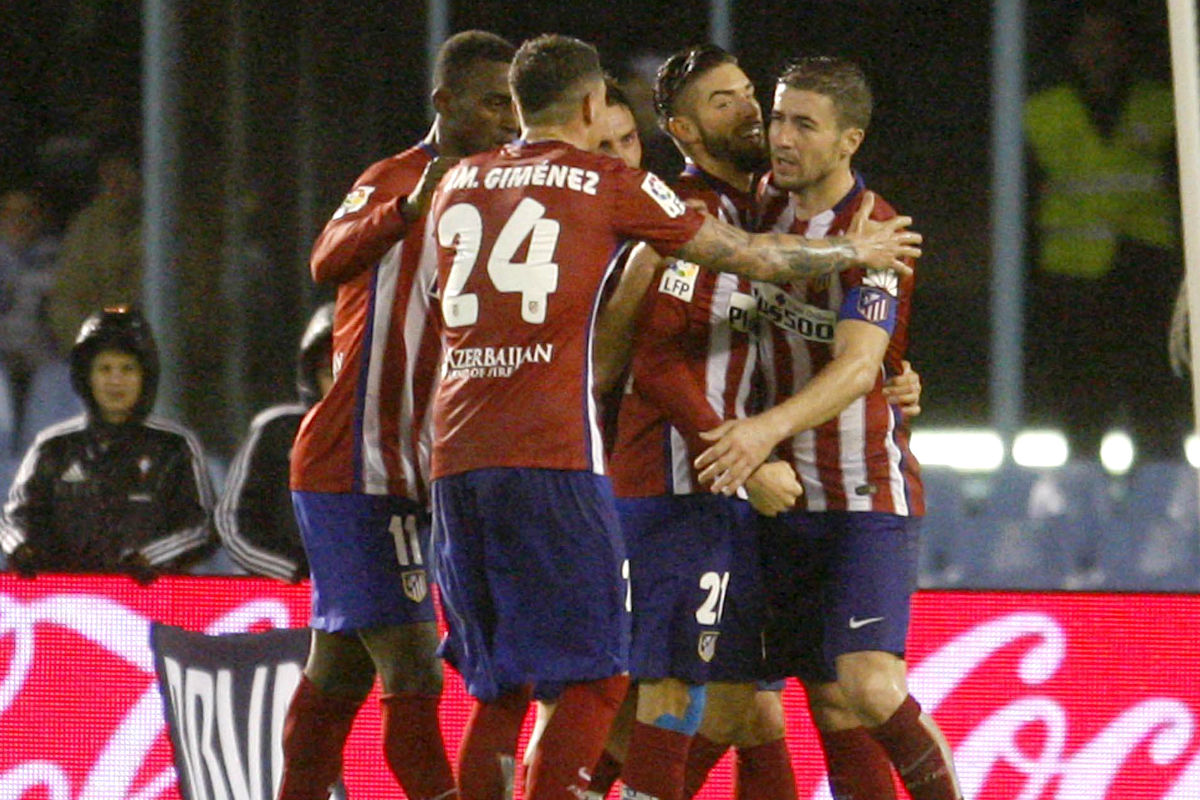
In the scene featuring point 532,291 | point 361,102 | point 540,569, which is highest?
point 361,102

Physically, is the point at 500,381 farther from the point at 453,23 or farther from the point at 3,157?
the point at 3,157

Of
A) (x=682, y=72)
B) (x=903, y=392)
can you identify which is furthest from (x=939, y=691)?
(x=682, y=72)

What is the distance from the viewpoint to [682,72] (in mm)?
4750

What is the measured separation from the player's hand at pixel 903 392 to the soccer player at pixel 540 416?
0.72 meters

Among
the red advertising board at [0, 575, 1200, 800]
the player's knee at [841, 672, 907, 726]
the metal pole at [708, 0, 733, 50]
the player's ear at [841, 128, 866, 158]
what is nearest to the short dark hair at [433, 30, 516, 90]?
the player's ear at [841, 128, 866, 158]

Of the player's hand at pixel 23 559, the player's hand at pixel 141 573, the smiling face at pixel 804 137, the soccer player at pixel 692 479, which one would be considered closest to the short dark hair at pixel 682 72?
the soccer player at pixel 692 479

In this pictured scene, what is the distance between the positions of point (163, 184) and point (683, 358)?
4.48 metres

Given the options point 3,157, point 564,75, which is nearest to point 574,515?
point 564,75

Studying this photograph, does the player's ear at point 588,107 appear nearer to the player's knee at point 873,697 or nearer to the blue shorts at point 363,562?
the blue shorts at point 363,562

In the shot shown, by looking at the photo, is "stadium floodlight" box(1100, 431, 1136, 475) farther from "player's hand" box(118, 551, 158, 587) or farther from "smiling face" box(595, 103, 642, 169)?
"player's hand" box(118, 551, 158, 587)

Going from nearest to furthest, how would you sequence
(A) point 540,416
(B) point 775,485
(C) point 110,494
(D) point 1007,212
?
(A) point 540,416, (B) point 775,485, (C) point 110,494, (D) point 1007,212

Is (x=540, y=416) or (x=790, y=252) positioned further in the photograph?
(x=790, y=252)

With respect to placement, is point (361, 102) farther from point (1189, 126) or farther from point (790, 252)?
point (1189, 126)

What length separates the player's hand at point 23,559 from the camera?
5215 mm
